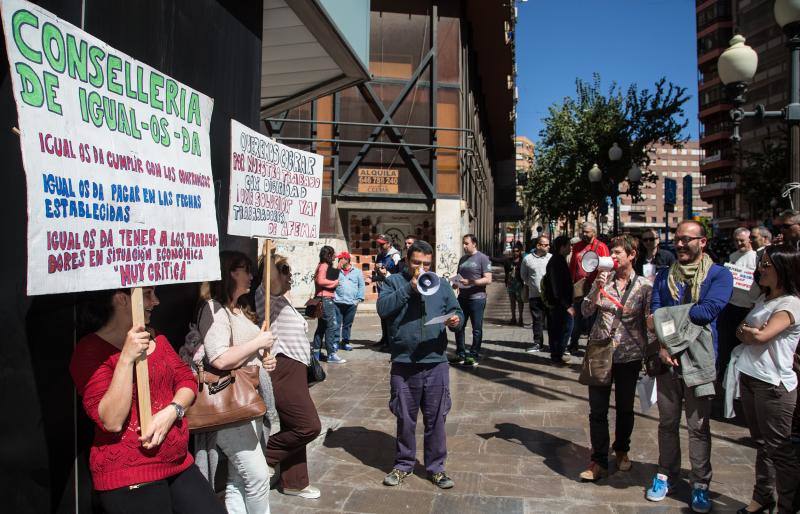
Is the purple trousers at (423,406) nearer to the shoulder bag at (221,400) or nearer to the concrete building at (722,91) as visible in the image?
the shoulder bag at (221,400)

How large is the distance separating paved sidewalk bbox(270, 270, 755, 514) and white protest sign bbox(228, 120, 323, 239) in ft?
6.48

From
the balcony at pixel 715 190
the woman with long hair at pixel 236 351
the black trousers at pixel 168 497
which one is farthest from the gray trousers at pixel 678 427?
the balcony at pixel 715 190

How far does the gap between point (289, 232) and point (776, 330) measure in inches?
129

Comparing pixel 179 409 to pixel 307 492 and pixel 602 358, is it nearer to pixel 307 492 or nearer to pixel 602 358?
pixel 307 492

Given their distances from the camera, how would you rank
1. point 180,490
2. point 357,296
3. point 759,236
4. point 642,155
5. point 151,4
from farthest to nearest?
point 642,155, point 357,296, point 759,236, point 151,4, point 180,490

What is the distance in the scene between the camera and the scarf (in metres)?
4.34

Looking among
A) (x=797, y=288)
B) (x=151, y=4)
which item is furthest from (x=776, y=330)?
(x=151, y=4)

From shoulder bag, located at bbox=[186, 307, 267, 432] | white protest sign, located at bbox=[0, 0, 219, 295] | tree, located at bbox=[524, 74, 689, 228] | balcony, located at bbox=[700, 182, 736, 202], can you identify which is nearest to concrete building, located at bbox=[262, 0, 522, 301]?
tree, located at bbox=[524, 74, 689, 228]

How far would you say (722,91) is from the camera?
227 feet

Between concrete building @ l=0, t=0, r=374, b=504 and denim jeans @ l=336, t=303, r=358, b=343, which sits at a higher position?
concrete building @ l=0, t=0, r=374, b=504

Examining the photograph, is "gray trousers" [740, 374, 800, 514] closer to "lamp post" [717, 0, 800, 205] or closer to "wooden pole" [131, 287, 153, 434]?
"wooden pole" [131, 287, 153, 434]

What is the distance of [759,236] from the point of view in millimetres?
7535

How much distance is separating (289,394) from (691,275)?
297cm

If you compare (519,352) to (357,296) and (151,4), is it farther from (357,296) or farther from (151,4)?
(151,4)
